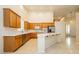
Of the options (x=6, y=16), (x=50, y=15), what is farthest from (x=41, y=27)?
(x=6, y=16)

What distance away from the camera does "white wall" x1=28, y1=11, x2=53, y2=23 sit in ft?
49.2

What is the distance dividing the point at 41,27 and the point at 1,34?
9.45 metres

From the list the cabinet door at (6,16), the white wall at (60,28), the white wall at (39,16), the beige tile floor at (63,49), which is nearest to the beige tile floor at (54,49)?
the beige tile floor at (63,49)

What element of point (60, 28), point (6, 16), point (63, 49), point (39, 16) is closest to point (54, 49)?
point (63, 49)

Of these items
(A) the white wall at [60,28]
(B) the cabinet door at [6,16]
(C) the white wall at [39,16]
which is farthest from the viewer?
(C) the white wall at [39,16]

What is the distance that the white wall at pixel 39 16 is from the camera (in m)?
15.0

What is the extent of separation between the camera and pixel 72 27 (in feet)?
69.3

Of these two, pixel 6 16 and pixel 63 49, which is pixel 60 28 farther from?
pixel 6 16

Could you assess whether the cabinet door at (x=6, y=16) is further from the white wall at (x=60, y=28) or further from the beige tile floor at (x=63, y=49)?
the white wall at (x=60, y=28)

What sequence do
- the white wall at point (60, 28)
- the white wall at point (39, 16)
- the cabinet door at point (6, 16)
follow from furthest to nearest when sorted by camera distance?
the white wall at point (39, 16) < the white wall at point (60, 28) < the cabinet door at point (6, 16)

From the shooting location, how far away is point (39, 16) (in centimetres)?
1511

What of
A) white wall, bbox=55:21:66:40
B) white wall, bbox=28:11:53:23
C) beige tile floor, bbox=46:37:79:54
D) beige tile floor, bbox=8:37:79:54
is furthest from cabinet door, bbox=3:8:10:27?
white wall, bbox=28:11:53:23
